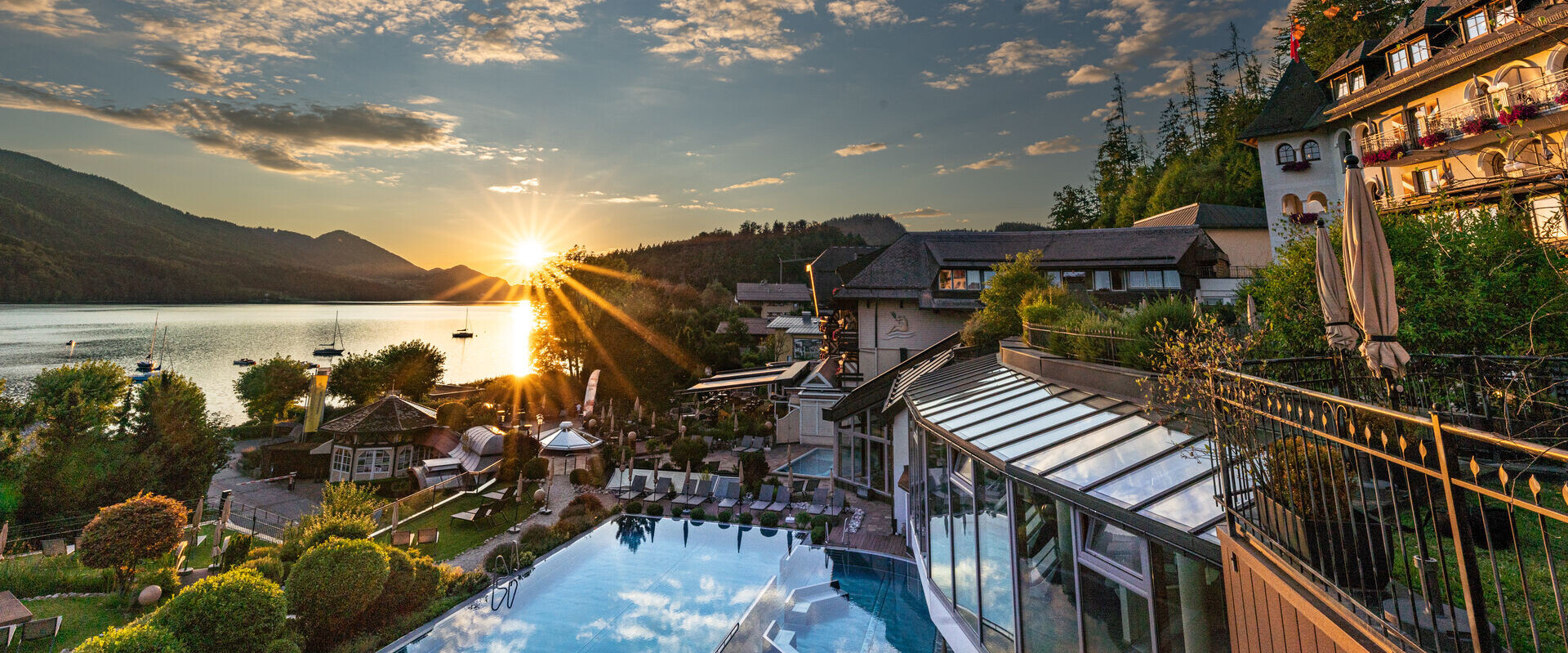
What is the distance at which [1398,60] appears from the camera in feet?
59.8

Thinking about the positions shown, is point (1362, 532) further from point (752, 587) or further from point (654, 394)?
point (654, 394)

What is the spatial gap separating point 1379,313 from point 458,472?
24160 millimetres

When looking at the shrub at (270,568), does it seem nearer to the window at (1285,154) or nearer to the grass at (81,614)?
the grass at (81,614)

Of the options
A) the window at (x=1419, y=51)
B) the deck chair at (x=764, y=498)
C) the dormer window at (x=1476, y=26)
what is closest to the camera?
the dormer window at (x=1476, y=26)

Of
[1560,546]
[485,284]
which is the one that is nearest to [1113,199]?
[1560,546]

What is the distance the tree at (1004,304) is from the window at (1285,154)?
1481cm

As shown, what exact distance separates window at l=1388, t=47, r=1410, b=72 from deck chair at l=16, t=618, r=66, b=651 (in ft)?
115

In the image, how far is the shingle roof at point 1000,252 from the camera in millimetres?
22250

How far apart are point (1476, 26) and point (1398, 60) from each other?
248 centimetres

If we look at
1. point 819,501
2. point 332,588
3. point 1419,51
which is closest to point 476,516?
point 332,588

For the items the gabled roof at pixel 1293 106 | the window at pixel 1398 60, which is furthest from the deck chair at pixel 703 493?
the gabled roof at pixel 1293 106

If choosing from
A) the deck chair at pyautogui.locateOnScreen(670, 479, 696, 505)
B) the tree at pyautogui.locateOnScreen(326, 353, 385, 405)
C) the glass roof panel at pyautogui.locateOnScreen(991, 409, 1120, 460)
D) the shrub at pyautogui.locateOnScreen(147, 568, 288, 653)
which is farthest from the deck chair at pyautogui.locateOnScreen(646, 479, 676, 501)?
the tree at pyautogui.locateOnScreen(326, 353, 385, 405)

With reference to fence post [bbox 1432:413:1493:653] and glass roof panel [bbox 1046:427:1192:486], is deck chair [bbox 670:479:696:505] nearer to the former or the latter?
glass roof panel [bbox 1046:427:1192:486]

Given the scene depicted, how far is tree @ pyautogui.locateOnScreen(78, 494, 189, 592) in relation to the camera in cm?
1034
